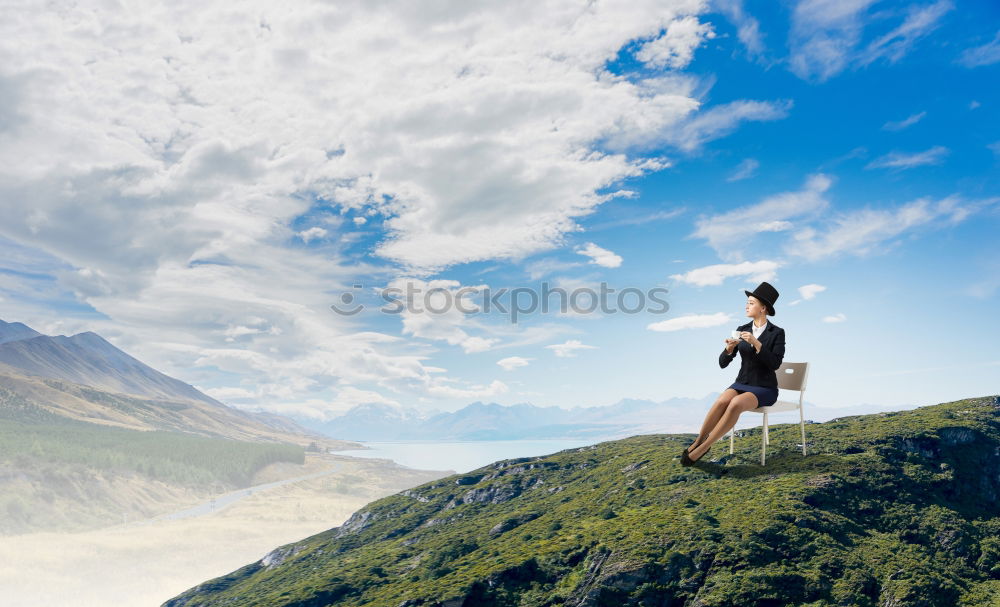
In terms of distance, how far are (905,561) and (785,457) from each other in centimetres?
5521

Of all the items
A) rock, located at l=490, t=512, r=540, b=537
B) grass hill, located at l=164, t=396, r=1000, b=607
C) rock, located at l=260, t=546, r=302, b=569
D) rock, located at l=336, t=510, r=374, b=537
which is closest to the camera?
grass hill, located at l=164, t=396, r=1000, b=607

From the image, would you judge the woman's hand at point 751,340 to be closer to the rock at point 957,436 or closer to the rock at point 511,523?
the rock at point 957,436

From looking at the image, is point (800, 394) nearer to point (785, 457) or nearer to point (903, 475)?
point (785, 457)

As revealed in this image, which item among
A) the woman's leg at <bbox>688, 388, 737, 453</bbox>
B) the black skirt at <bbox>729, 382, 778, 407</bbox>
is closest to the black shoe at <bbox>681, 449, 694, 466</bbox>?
the woman's leg at <bbox>688, 388, 737, 453</bbox>

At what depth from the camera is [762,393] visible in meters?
16.0

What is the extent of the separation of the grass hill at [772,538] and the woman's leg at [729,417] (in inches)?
152

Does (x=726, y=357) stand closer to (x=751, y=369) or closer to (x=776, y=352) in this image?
(x=751, y=369)

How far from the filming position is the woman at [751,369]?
15.8m

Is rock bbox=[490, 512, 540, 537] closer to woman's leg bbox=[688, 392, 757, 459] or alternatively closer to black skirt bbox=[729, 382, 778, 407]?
woman's leg bbox=[688, 392, 757, 459]

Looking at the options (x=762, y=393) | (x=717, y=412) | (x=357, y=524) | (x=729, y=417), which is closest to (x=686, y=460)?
(x=717, y=412)

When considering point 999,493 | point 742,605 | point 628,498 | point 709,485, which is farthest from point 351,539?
point 999,493

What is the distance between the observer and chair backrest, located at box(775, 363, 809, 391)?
709 inches

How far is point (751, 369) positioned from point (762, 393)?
0.90 meters

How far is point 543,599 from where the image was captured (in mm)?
78000
